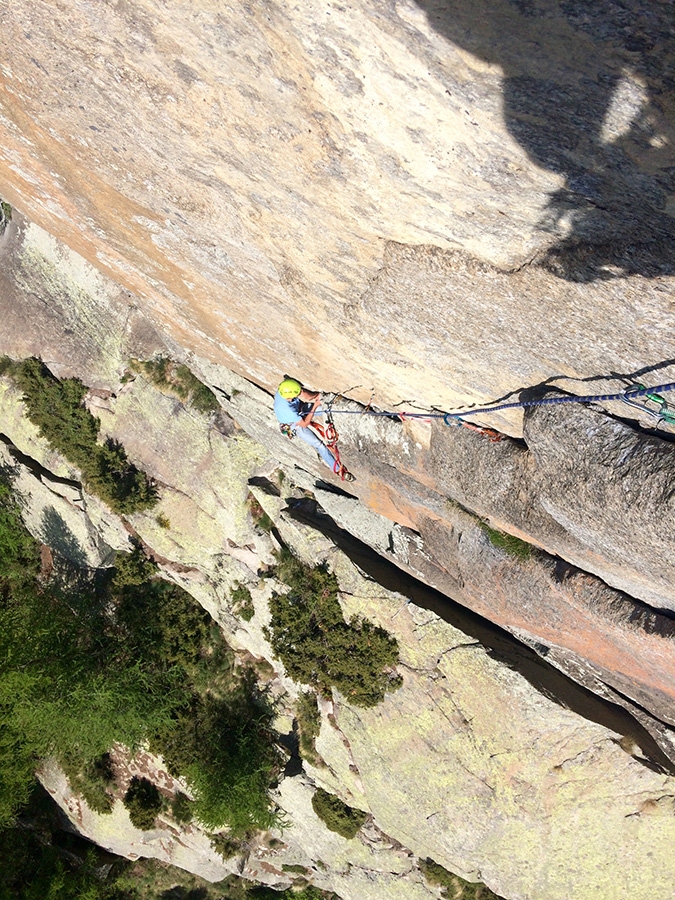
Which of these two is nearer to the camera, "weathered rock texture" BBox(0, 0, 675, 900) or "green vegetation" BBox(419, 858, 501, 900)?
"weathered rock texture" BBox(0, 0, 675, 900)

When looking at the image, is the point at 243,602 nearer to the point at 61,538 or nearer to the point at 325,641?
the point at 325,641

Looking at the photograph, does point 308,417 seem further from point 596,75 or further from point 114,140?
point 596,75

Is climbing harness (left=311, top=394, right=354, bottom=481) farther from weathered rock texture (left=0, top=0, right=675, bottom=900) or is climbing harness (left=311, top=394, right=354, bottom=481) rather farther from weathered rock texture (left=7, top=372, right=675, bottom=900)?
weathered rock texture (left=7, top=372, right=675, bottom=900)

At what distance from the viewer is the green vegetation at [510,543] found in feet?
24.3

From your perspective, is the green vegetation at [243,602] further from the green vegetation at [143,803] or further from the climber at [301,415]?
the green vegetation at [143,803]

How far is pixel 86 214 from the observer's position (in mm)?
7816

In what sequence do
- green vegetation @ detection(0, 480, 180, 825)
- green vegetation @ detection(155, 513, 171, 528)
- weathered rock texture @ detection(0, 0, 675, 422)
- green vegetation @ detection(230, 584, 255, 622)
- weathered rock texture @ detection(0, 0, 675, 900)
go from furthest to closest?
green vegetation @ detection(0, 480, 180, 825), green vegetation @ detection(155, 513, 171, 528), green vegetation @ detection(230, 584, 255, 622), weathered rock texture @ detection(0, 0, 675, 900), weathered rock texture @ detection(0, 0, 675, 422)

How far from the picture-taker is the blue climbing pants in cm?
865

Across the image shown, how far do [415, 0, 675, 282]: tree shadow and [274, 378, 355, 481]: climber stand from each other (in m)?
4.55

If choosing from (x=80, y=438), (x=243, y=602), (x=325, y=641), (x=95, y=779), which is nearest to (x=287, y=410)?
(x=325, y=641)

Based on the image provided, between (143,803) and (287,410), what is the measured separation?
1077 centimetres

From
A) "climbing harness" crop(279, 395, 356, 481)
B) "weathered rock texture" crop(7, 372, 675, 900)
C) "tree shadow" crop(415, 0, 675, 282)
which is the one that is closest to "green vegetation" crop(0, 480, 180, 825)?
"weathered rock texture" crop(7, 372, 675, 900)

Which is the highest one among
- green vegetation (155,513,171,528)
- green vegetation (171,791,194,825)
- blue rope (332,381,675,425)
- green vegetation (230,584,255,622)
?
blue rope (332,381,675,425)

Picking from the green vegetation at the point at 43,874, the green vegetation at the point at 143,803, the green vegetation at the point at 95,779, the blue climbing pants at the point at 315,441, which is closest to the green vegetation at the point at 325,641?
the blue climbing pants at the point at 315,441
